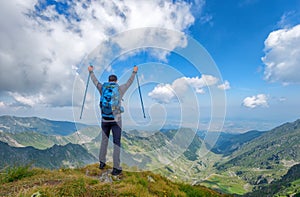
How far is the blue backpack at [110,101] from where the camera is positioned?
870 centimetres

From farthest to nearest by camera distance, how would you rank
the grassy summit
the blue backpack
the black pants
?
the black pants, the blue backpack, the grassy summit

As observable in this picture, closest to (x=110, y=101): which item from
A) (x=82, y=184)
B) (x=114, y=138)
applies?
(x=114, y=138)

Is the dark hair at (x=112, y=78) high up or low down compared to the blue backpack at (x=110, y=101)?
up

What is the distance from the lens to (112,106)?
8672 mm

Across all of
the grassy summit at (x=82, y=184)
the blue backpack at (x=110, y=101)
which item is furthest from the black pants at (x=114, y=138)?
the grassy summit at (x=82, y=184)

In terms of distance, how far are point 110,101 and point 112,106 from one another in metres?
0.21

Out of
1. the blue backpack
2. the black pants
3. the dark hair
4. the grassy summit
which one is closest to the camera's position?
the grassy summit

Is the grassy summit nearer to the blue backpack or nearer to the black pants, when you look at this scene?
the black pants

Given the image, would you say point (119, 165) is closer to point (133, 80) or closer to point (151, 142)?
point (151, 142)

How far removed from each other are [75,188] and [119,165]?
3.06 meters

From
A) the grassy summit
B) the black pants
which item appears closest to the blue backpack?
the black pants

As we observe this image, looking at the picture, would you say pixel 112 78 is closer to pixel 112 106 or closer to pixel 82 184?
pixel 112 106

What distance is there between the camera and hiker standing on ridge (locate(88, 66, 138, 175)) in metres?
8.73

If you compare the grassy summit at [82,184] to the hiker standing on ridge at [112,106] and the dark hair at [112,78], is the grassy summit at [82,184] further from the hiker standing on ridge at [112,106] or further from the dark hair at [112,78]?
the dark hair at [112,78]
